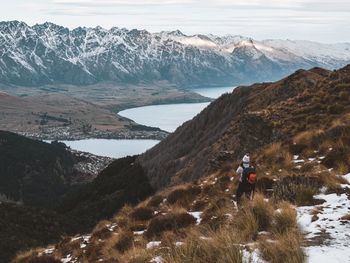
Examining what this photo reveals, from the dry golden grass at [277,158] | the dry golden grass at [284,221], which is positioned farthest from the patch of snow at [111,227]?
the dry golden grass at [284,221]

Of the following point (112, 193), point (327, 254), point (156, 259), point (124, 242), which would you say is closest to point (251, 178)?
point (124, 242)

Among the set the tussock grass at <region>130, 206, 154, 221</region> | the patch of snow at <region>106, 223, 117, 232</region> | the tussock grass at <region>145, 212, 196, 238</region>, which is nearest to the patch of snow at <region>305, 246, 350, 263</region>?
the tussock grass at <region>145, 212, 196, 238</region>

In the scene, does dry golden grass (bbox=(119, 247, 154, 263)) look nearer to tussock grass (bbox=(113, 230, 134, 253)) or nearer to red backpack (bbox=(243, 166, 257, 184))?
tussock grass (bbox=(113, 230, 134, 253))

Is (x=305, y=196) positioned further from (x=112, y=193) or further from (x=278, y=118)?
(x=112, y=193)

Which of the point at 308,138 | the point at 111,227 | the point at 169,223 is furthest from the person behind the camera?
the point at 308,138

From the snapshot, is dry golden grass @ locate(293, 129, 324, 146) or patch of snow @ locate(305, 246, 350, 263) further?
dry golden grass @ locate(293, 129, 324, 146)

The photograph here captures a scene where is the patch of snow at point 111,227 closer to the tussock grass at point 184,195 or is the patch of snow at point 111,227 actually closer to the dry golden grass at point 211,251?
the tussock grass at point 184,195

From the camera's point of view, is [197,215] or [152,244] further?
[197,215]

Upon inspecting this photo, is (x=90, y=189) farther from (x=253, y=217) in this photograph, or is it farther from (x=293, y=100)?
(x=253, y=217)

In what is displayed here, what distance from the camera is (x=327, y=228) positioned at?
11.8 metres

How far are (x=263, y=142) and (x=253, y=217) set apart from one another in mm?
25063

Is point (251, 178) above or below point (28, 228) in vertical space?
above

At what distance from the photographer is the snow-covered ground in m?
9.58

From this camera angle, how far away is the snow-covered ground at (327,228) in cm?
958
